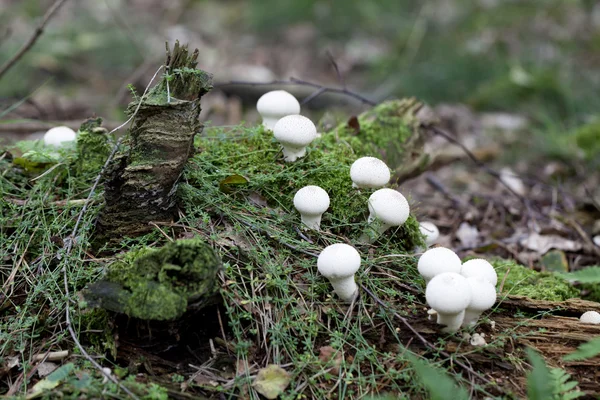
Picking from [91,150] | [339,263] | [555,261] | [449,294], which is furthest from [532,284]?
[91,150]

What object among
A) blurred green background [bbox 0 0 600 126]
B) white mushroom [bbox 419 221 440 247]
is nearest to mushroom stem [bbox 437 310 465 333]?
white mushroom [bbox 419 221 440 247]

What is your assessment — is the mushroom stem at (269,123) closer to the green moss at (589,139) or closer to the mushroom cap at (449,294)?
the mushroom cap at (449,294)

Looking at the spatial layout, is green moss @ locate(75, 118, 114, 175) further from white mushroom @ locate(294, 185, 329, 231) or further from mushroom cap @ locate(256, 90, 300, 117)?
white mushroom @ locate(294, 185, 329, 231)

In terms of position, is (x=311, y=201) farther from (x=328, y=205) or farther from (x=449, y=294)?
(x=449, y=294)

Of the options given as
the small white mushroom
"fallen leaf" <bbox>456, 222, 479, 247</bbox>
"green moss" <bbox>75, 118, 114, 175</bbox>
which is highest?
"green moss" <bbox>75, 118, 114, 175</bbox>

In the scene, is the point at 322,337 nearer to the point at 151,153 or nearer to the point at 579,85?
the point at 151,153

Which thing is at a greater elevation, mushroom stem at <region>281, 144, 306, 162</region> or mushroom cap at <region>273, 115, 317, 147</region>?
mushroom cap at <region>273, 115, 317, 147</region>
